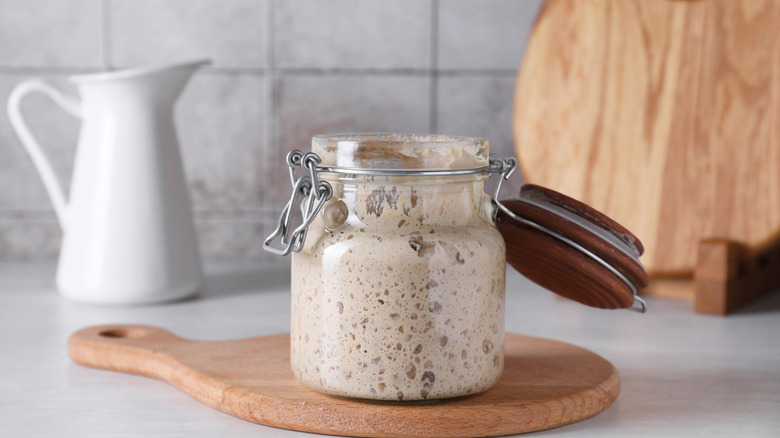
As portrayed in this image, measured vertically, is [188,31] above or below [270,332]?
above

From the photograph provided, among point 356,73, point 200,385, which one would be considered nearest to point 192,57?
point 356,73

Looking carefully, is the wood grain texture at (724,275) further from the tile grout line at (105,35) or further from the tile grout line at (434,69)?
the tile grout line at (105,35)

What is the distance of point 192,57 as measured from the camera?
1231 mm

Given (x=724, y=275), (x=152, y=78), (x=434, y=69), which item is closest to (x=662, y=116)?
(x=724, y=275)

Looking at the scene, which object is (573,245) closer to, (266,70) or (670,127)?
(670,127)

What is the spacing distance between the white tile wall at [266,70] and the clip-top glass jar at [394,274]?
640mm

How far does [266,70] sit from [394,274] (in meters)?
0.74

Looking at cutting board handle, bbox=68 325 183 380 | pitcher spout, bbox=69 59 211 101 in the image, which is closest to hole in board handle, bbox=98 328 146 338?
cutting board handle, bbox=68 325 183 380

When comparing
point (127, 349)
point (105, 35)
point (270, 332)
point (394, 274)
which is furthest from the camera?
point (105, 35)

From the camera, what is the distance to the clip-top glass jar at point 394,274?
551mm

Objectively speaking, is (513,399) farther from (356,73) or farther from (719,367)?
(356,73)

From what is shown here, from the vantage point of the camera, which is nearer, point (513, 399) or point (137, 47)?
point (513, 399)

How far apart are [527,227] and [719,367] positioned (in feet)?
0.84

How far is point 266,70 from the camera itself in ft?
4.03
